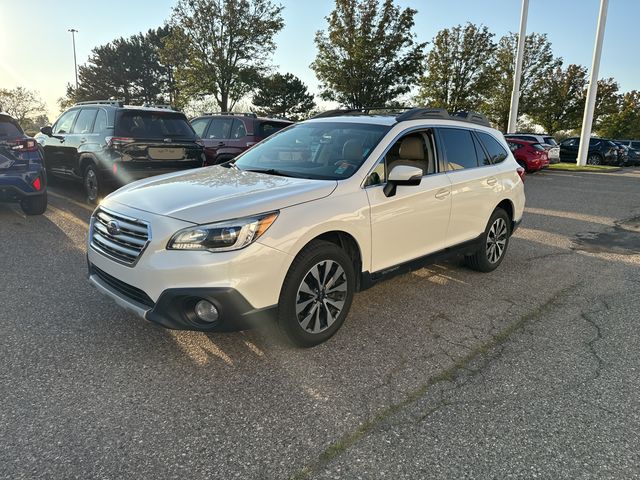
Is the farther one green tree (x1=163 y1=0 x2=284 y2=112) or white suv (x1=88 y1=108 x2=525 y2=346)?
green tree (x1=163 y1=0 x2=284 y2=112)

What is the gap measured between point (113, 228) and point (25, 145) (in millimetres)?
4754

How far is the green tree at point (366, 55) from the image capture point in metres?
23.9

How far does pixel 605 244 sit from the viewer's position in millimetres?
7020

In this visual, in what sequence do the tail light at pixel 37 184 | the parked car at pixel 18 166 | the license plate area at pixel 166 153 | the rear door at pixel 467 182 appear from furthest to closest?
the license plate area at pixel 166 153 → the tail light at pixel 37 184 → the parked car at pixel 18 166 → the rear door at pixel 467 182

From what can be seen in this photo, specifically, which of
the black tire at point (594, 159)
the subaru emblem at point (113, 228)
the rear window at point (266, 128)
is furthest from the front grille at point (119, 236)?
the black tire at point (594, 159)

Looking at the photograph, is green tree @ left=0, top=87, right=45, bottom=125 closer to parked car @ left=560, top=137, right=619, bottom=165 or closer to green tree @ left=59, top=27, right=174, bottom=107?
green tree @ left=59, top=27, right=174, bottom=107

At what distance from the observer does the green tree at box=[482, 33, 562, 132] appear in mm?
33625

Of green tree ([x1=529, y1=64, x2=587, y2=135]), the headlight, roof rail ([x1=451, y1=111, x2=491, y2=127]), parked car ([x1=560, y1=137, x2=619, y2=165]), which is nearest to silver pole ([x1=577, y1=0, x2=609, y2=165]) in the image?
parked car ([x1=560, y1=137, x2=619, y2=165])

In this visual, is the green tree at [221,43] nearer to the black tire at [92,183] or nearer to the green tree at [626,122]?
the black tire at [92,183]

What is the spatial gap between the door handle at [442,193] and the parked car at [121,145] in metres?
5.20

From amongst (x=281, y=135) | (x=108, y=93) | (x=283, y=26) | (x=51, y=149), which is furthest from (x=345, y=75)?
(x=108, y=93)

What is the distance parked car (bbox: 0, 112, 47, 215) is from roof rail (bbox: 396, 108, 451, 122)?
222 inches

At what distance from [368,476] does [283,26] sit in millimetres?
26697

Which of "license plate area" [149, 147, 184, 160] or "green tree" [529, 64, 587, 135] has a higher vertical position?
"green tree" [529, 64, 587, 135]
